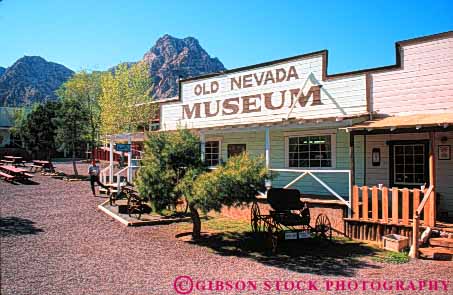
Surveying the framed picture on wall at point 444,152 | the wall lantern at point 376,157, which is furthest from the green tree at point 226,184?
the framed picture on wall at point 444,152

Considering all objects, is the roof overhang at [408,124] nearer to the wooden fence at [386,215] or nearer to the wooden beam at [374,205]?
the wooden fence at [386,215]

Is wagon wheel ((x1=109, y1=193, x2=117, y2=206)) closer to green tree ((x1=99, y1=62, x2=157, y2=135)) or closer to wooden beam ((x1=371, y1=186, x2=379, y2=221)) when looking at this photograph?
wooden beam ((x1=371, y1=186, x2=379, y2=221))

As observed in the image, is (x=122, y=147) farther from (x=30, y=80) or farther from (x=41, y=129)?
(x=30, y=80)

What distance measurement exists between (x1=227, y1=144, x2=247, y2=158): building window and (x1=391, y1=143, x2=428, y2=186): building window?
18.3 ft

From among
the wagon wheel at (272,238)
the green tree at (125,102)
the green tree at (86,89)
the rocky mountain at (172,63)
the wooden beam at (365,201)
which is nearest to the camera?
the wagon wheel at (272,238)

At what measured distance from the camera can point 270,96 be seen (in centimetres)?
1423

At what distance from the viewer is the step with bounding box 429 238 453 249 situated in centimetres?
811

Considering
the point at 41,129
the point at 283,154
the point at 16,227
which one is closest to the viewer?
the point at 16,227

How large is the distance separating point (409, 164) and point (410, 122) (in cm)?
205

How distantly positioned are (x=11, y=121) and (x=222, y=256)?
47.0 metres

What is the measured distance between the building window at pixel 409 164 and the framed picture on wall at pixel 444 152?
0.35 m

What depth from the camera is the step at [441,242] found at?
26.6ft

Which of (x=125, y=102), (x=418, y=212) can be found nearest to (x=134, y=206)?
(x=418, y=212)

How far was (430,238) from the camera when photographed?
336 inches
